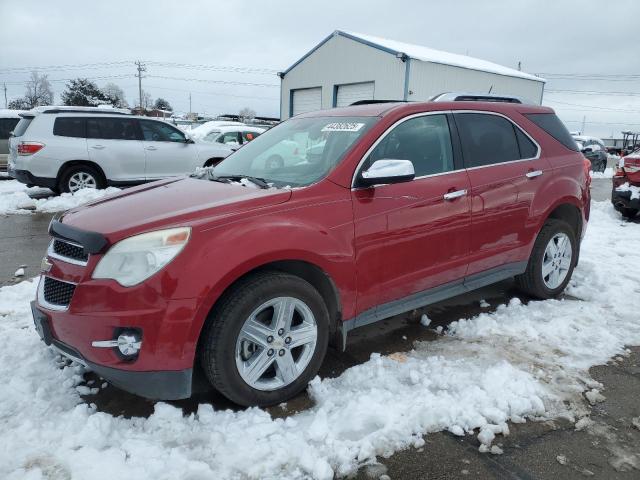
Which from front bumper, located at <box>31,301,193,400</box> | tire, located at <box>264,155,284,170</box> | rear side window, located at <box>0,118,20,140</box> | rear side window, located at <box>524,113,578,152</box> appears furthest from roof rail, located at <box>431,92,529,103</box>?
rear side window, located at <box>0,118,20,140</box>

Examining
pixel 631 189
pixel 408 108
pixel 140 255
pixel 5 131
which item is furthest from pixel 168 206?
pixel 5 131

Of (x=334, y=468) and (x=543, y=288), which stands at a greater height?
(x=543, y=288)

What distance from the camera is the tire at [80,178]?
9.86m

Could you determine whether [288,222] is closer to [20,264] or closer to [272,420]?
[272,420]

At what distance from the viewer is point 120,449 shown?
7.95 ft

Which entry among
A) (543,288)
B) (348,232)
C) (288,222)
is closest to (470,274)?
(543,288)

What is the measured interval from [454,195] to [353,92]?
2200 cm

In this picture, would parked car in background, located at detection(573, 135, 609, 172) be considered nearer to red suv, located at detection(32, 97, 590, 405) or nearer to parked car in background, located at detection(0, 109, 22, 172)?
red suv, located at detection(32, 97, 590, 405)

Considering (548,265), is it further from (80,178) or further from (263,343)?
(80,178)

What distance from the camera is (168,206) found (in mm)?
2871

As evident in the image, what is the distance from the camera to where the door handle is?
11.8 ft

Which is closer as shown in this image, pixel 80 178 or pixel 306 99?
pixel 80 178

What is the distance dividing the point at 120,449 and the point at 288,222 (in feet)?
4.77

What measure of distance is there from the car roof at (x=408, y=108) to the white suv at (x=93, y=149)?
7.27 metres
